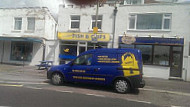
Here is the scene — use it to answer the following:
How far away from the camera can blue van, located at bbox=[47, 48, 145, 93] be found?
25.4 ft

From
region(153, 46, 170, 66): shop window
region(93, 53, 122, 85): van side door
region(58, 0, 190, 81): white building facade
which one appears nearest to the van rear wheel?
region(93, 53, 122, 85): van side door

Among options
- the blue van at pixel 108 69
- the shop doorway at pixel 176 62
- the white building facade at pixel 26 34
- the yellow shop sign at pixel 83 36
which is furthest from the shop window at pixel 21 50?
the shop doorway at pixel 176 62

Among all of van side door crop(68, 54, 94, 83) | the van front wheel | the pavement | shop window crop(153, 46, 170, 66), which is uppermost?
shop window crop(153, 46, 170, 66)

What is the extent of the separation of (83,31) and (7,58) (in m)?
10.0

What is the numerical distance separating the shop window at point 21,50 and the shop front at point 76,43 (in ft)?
13.8

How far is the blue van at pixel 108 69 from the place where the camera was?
7730 mm

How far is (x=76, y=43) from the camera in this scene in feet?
55.7

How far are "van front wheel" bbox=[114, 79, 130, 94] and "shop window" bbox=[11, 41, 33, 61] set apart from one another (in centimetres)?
1377

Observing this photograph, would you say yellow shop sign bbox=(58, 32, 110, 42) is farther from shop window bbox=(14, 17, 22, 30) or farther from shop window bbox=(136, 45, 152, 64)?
shop window bbox=(14, 17, 22, 30)

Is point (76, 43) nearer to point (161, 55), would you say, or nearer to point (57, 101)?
point (161, 55)

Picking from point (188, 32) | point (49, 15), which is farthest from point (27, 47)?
point (188, 32)

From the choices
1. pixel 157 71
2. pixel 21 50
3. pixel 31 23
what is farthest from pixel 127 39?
pixel 21 50

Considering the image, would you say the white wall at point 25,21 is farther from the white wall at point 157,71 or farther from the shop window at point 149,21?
the white wall at point 157,71

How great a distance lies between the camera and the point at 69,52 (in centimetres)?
1720
